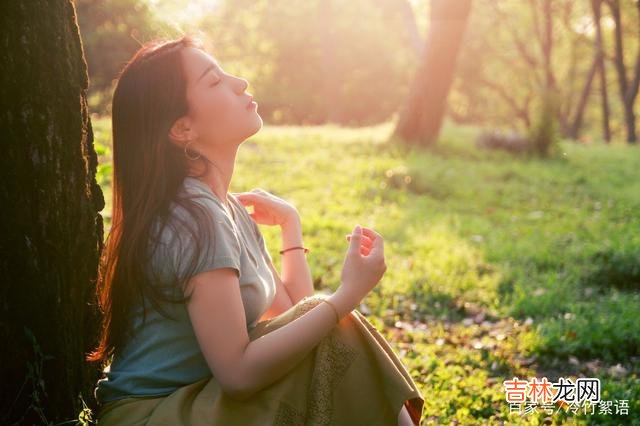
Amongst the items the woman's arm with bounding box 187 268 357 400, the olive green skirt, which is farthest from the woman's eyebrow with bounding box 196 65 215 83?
the olive green skirt

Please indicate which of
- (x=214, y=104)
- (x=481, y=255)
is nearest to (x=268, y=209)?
(x=214, y=104)

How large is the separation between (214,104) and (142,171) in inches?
13.8

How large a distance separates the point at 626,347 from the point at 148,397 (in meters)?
3.35

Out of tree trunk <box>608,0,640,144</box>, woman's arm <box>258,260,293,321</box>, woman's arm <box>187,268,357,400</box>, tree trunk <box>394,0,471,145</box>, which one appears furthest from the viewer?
tree trunk <box>608,0,640,144</box>

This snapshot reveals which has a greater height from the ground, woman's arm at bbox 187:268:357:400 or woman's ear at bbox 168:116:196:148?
woman's ear at bbox 168:116:196:148

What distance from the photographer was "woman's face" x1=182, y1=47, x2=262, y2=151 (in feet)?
8.39

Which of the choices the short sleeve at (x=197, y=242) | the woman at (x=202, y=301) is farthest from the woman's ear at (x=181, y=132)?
the short sleeve at (x=197, y=242)

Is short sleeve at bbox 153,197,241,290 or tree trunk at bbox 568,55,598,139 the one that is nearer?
short sleeve at bbox 153,197,241,290

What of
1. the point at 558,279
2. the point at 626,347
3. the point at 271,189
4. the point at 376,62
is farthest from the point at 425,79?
the point at 376,62

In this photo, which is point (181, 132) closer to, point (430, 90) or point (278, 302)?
point (278, 302)

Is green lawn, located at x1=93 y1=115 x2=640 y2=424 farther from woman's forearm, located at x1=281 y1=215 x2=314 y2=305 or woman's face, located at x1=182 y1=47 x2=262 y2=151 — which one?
woman's face, located at x1=182 y1=47 x2=262 y2=151

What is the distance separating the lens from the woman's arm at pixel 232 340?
2.26 m

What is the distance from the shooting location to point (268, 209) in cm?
325

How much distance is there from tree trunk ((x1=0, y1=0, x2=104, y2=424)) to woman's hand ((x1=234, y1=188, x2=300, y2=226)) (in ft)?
2.77
